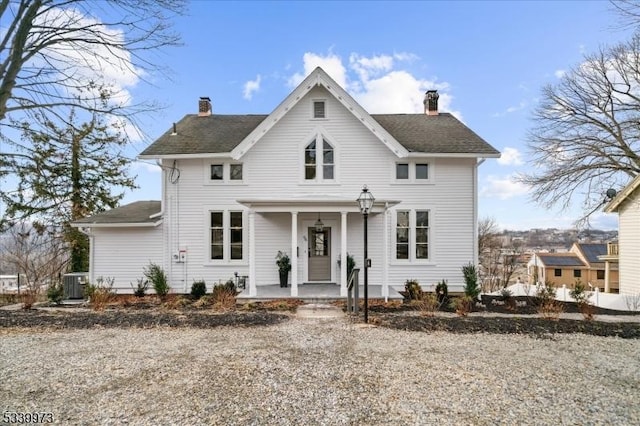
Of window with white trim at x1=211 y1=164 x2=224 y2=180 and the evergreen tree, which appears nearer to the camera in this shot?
window with white trim at x1=211 y1=164 x2=224 y2=180

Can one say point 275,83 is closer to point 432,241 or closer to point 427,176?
point 427,176

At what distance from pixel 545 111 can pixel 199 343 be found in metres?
20.1

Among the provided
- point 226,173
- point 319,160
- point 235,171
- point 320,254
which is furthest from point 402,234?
point 226,173

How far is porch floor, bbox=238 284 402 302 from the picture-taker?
10234 mm

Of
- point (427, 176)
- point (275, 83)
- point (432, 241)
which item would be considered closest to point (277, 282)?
point (432, 241)

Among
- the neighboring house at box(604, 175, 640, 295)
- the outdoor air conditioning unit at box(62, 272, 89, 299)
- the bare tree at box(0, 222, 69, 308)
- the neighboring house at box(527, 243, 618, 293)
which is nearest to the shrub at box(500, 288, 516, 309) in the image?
the neighboring house at box(604, 175, 640, 295)

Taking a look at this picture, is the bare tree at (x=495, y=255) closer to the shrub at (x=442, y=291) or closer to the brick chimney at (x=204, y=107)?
the shrub at (x=442, y=291)

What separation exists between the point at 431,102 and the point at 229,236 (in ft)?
33.8

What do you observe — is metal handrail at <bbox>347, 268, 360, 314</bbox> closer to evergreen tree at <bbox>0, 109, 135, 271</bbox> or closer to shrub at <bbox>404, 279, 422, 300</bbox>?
shrub at <bbox>404, 279, 422, 300</bbox>

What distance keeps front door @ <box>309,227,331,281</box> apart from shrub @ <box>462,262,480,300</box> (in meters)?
4.63

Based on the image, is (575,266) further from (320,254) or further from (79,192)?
(79,192)

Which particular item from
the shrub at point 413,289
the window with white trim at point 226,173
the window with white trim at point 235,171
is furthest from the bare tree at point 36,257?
the shrub at point 413,289

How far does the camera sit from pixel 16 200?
15836mm

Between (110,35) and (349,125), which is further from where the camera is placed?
(349,125)
